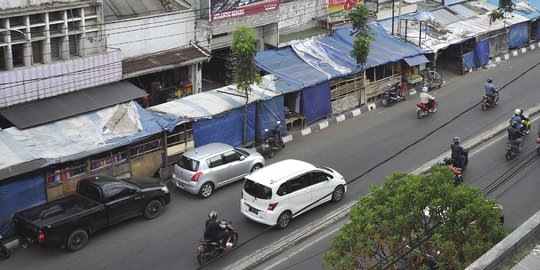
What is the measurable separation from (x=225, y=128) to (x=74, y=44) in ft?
19.1

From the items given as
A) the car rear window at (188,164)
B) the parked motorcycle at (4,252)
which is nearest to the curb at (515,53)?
the car rear window at (188,164)

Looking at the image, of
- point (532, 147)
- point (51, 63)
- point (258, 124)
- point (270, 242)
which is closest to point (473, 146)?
point (532, 147)

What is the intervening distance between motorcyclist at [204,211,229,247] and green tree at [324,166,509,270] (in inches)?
192

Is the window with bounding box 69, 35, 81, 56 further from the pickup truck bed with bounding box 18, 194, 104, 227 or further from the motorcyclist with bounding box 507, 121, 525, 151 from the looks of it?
the motorcyclist with bounding box 507, 121, 525, 151

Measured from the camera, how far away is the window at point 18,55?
2172 cm

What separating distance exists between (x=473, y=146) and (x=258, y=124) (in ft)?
26.1

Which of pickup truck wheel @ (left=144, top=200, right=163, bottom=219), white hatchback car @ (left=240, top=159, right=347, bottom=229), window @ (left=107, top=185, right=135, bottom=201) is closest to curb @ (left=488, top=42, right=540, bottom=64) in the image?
white hatchback car @ (left=240, top=159, right=347, bottom=229)

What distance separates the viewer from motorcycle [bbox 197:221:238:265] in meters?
17.9

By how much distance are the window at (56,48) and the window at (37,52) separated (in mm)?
483

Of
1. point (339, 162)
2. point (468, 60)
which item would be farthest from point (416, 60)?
point (339, 162)

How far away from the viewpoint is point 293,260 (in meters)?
18.3

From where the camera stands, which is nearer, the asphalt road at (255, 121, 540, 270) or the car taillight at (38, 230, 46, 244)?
the car taillight at (38, 230, 46, 244)

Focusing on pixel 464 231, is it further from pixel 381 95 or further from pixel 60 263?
pixel 381 95

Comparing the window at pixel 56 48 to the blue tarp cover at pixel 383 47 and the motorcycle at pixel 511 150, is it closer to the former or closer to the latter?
the blue tarp cover at pixel 383 47
